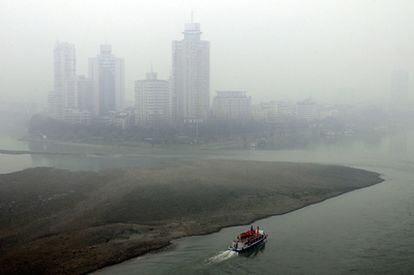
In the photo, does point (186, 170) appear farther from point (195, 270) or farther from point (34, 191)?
point (195, 270)

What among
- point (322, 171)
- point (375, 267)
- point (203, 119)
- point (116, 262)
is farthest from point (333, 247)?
point (203, 119)

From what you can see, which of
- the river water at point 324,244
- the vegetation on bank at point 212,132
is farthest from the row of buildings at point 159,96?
the river water at point 324,244

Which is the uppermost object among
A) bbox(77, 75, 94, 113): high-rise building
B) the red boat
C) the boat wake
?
bbox(77, 75, 94, 113): high-rise building

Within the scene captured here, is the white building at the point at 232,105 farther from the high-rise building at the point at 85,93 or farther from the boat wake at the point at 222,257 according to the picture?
the boat wake at the point at 222,257

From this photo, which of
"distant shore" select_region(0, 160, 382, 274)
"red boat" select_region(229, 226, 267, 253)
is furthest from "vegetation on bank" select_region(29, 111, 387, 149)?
"red boat" select_region(229, 226, 267, 253)

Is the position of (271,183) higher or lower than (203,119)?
lower

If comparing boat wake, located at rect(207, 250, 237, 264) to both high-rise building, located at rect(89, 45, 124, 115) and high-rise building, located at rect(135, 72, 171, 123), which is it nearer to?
high-rise building, located at rect(135, 72, 171, 123)
